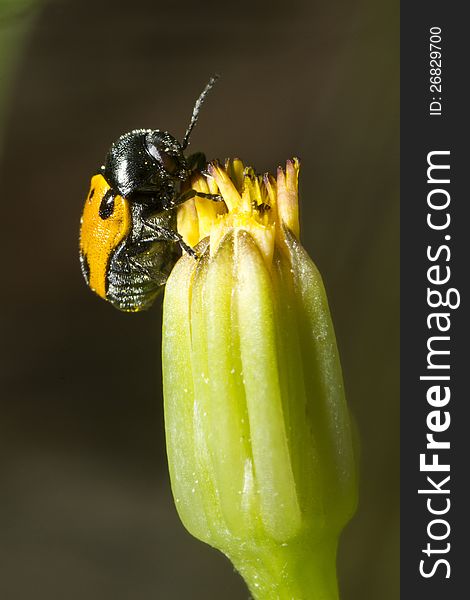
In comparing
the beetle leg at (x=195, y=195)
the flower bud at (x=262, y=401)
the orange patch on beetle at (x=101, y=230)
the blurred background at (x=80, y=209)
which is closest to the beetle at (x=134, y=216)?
the orange patch on beetle at (x=101, y=230)

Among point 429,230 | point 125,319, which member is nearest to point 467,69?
point 429,230

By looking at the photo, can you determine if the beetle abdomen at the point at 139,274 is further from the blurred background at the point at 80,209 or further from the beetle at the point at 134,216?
the blurred background at the point at 80,209

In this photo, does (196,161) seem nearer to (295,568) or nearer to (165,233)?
(165,233)

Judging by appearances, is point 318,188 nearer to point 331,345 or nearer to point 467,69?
point 467,69

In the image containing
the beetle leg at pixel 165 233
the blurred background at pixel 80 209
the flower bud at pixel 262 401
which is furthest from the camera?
the blurred background at pixel 80 209

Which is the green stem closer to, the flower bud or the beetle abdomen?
the flower bud

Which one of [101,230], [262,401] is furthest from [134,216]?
[262,401]
